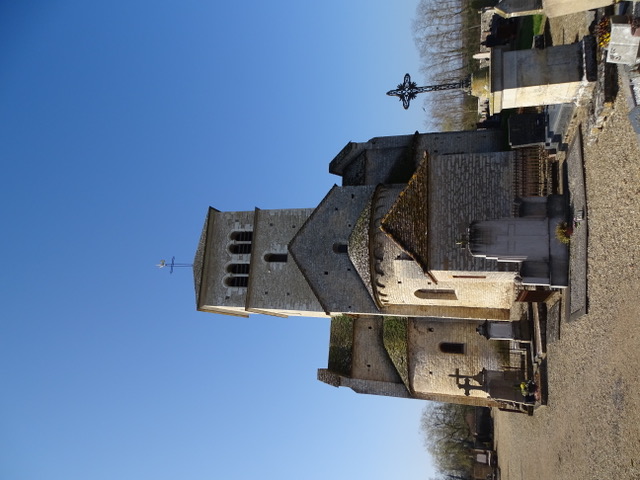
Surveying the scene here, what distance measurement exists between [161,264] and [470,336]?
1384 cm

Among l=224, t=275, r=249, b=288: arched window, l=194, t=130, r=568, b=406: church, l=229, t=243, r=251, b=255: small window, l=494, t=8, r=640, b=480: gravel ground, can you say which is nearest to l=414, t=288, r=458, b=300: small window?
l=194, t=130, r=568, b=406: church

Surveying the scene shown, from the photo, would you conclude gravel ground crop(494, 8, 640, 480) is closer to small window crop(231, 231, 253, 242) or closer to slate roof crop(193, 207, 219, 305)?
small window crop(231, 231, 253, 242)

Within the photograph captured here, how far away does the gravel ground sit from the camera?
28.5 ft

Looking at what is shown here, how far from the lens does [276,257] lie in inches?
750

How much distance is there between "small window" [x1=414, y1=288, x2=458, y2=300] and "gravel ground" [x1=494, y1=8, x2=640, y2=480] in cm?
436

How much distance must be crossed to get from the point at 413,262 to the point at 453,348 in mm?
5657

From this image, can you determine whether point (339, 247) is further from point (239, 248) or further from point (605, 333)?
point (605, 333)

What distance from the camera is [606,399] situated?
974 cm

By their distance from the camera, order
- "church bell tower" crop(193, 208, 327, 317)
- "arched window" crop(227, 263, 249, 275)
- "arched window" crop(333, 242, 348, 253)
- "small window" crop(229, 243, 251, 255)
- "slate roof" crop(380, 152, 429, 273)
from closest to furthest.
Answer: "slate roof" crop(380, 152, 429, 273)
"arched window" crop(333, 242, 348, 253)
"church bell tower" crop(193, 208, 327, 317)
"arched window" crop(227, 263, 249, 275)
"small window" crop(229, 243, 251, 255)

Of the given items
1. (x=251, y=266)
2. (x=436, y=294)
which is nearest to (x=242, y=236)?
(x=251, y=266)

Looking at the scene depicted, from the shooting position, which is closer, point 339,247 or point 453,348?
point 339,247

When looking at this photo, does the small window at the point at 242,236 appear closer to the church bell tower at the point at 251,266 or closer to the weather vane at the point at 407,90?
the church bell tower at the point at 251,266

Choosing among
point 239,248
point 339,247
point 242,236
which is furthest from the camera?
point 242,236

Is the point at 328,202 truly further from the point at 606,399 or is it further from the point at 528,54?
the point at 606,399
